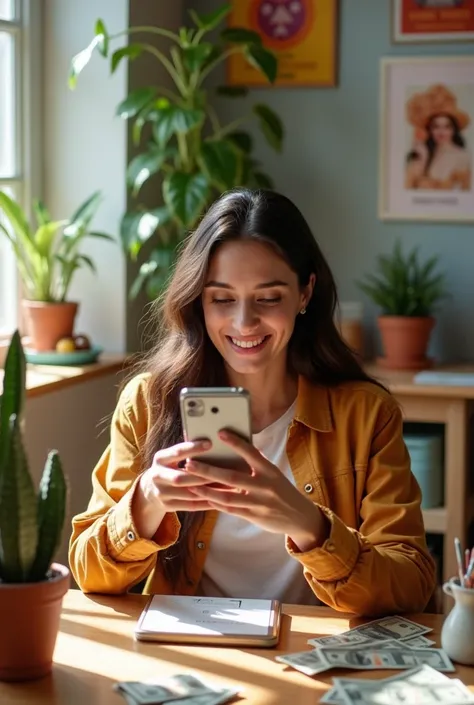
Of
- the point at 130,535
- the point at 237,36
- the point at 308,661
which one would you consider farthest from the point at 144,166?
the point at 308,661

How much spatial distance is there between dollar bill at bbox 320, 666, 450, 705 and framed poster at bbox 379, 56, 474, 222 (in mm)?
2471

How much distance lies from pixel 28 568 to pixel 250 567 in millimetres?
670

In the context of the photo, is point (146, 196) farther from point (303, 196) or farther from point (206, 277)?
point (206, 277)

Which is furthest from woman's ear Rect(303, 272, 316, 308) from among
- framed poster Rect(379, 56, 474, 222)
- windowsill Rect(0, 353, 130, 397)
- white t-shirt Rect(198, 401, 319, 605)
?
framed poster Rect(379, 56, 474, 222)

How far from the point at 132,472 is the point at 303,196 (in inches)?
83.1

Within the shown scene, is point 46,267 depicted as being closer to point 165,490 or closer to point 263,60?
point 263,60

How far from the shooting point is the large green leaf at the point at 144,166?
3395 millimetres

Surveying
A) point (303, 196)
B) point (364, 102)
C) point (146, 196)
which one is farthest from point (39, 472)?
point (364, 102)

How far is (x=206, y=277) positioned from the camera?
2.08m

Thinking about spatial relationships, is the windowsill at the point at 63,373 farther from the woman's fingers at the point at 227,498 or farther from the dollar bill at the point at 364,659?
the dollar bill at the point at 364,659

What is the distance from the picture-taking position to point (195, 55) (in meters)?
3.36

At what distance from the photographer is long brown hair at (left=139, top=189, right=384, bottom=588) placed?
2076 mm

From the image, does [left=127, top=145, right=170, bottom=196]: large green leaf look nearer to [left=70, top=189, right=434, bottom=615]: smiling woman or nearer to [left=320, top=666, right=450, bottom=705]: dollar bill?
[left=70, top=189, right=434, bottom=615]: smiling woman

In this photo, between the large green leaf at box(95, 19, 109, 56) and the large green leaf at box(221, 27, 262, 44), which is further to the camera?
the large green leaf at box(221, 27, 262, 44)
